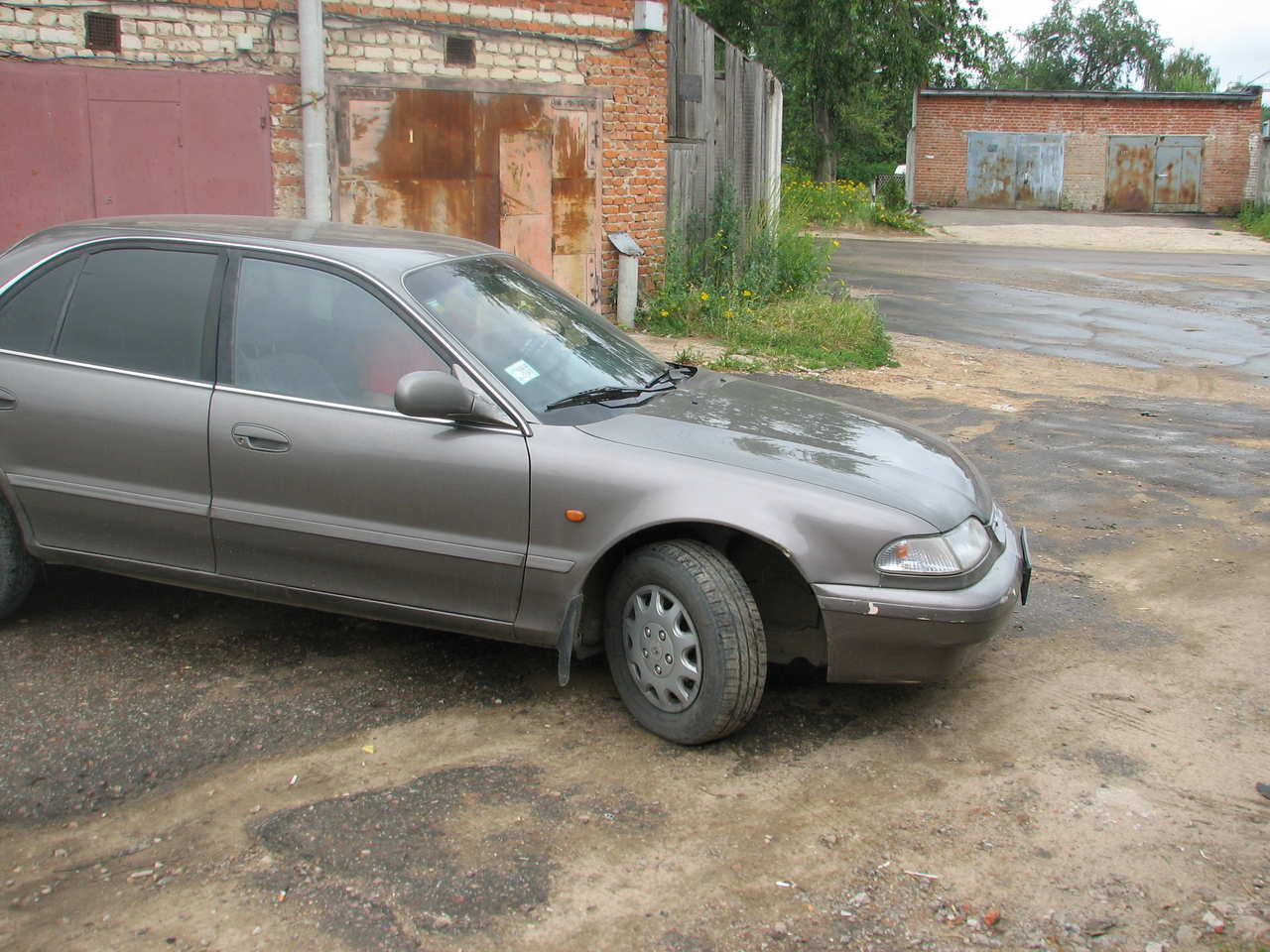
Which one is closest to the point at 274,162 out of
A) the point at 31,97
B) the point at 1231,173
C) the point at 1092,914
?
the point at 31,97

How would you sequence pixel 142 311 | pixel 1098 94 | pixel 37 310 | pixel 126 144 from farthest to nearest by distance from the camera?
pixel 1098 94, pixel 126 144, pixel 37 310, pixel 142 311

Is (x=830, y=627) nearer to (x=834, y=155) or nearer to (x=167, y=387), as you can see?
(x=167, y=387)

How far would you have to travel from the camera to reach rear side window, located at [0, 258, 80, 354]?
15.1ft

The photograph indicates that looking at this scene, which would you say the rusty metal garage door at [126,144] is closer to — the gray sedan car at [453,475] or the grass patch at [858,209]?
the gray sedan car at [453,475]

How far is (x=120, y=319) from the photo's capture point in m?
4.55

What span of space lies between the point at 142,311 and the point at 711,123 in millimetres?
10217

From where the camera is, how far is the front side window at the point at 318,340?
13.9 ft

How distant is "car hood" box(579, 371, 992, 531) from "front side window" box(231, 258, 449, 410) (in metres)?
0.73

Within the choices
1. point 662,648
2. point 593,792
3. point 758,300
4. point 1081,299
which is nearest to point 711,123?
point 758,300

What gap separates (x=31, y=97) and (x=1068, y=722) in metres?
8.95

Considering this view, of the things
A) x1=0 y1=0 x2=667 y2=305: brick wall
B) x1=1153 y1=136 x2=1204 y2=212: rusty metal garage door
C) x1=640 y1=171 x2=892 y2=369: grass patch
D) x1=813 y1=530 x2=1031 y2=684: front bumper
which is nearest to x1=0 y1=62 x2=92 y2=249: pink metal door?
x1=0 y1=0 x2=667 y2=305: brick wall

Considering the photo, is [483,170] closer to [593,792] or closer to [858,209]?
[593,792]

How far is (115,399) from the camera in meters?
4.43

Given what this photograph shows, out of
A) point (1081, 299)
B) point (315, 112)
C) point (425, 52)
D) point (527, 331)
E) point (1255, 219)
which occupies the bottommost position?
point (1081, 299)
